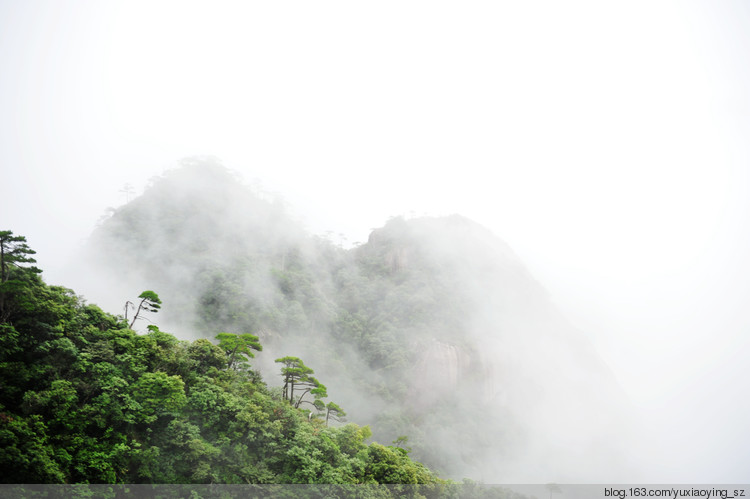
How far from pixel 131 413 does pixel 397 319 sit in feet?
131

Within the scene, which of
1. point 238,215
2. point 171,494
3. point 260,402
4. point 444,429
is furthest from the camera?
point 238,215

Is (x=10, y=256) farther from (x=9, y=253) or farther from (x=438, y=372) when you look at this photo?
(x=438, y=372)

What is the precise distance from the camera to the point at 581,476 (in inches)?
1843

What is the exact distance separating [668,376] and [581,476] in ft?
251

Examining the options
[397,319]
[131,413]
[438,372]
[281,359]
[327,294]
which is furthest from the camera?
[327,294]

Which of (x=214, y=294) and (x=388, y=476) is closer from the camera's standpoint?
(x=388, y=476)

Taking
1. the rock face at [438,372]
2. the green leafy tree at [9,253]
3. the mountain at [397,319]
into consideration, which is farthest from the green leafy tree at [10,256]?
the rock face at [438,372]

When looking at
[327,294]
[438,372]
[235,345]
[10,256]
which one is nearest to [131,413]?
[235,345]

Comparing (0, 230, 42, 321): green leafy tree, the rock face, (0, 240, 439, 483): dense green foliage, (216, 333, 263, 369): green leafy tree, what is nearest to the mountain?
the rock face

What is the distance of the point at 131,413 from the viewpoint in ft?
45.0

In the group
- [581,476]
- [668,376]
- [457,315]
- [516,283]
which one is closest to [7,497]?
[457,315]

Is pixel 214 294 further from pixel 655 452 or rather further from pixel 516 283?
pixel 655 452

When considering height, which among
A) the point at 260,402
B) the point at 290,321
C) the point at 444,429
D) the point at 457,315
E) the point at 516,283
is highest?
the point at 516,283

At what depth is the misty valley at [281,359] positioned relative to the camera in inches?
519
